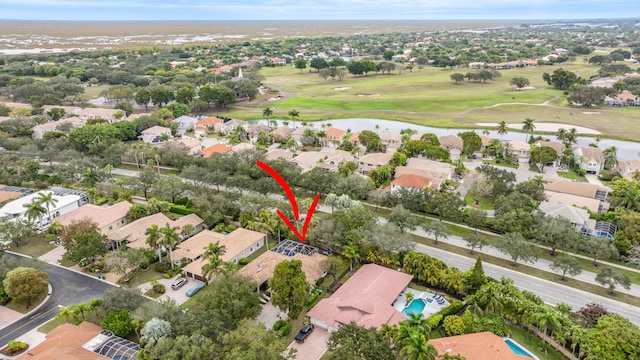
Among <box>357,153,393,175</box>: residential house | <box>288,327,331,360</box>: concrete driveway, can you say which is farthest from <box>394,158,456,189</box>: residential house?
<box>288,327,331,360</box>: concrete driveway

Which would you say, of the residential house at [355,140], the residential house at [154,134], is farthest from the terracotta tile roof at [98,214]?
the residential house at [355,140]

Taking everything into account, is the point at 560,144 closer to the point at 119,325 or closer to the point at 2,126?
the point at 119,325

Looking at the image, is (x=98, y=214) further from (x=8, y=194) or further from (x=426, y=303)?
(x=426, y=303)

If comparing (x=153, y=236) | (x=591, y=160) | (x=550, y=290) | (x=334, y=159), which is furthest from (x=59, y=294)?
(x=591, y=160)

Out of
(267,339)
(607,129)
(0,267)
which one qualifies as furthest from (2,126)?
(607,129)

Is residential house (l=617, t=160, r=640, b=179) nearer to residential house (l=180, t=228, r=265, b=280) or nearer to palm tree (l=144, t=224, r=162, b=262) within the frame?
residential house (l=180, t=228, r=265, b=280)
